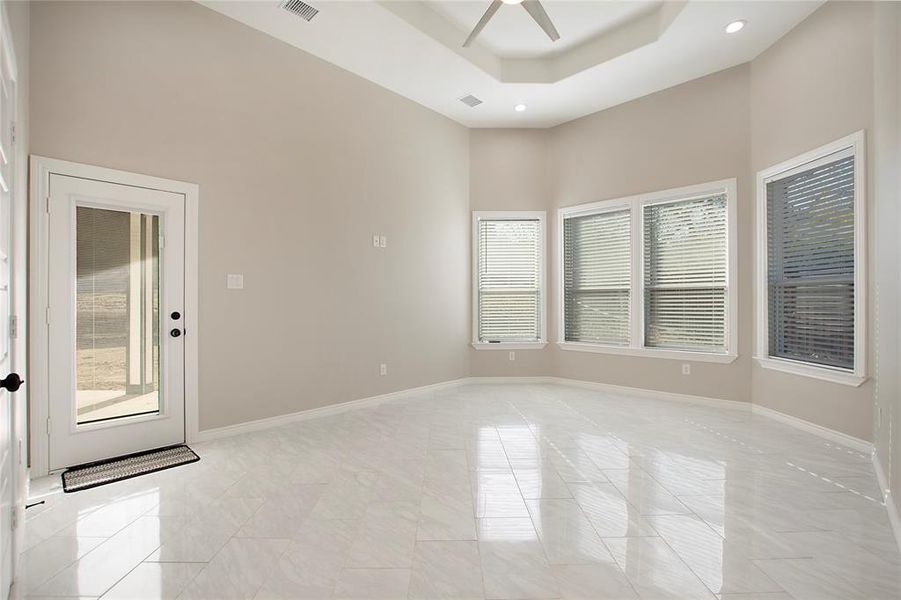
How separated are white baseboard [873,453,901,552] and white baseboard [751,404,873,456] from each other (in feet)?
1.14

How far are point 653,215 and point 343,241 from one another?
12.0 feet

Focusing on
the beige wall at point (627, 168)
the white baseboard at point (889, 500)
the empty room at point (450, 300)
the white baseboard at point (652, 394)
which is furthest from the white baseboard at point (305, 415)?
the white baseboard at point (889, 500)

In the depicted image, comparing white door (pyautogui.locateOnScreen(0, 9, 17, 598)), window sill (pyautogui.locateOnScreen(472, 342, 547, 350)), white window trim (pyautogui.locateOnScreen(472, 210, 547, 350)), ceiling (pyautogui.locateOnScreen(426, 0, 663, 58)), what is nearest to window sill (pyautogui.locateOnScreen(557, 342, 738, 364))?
window sill (pyautogui.locateOnScreen(472, 342, 547, 350))

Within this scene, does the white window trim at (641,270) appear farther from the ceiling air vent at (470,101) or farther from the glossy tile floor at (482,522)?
the ceiling air vent at (470,101)

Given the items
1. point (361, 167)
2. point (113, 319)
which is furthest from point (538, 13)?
point (113, 319)

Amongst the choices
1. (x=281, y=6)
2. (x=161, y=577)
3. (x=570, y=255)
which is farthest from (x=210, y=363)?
(x=570, y=255)

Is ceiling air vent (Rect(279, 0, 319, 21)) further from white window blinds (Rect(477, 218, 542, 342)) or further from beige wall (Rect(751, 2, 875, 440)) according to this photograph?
beige wall (Rect(751, 2, 875, 440))

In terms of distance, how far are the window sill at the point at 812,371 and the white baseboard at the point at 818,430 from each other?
41 cm

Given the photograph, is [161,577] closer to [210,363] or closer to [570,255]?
[210,363]

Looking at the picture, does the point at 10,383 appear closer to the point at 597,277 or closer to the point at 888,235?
the point at 888,235

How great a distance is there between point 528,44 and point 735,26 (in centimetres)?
189

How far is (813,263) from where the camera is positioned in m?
3.84

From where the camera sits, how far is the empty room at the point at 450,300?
6.73 ft

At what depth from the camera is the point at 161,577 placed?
72.5 inches
